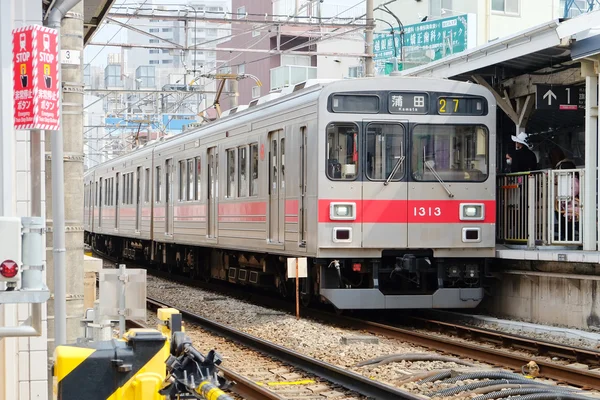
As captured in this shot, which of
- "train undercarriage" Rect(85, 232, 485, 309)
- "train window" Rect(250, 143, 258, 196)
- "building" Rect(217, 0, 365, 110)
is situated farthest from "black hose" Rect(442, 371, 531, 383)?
"building" Rect(217, 0, 365, 110)

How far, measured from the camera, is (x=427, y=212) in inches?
515

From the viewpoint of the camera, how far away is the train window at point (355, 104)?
1291 cm

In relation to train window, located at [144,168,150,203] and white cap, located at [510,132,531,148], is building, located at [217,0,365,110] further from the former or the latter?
white cap, located at [510,132,531,148]

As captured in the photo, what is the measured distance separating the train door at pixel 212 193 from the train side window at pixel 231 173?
70cm

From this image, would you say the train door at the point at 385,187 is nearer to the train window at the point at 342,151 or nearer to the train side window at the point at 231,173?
the train window at the point at 342,151

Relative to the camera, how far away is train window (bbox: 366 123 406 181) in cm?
1299

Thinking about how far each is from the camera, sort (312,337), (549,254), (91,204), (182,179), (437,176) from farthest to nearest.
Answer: (91,204), (182,179), (437,176), (549,254), (312,337)

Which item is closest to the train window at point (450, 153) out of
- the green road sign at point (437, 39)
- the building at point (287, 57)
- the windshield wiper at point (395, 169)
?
the windshield wiper at point (395, 169)

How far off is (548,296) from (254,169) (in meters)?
4.99

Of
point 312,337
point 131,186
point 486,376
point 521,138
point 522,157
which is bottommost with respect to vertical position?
point 312,337

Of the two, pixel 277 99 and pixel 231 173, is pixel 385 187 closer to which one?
pixel 277 99

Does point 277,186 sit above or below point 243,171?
below

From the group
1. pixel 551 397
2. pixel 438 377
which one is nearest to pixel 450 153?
pixel 438 377

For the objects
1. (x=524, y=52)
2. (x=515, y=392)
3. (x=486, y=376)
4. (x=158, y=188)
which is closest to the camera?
(x=515, y=392)
